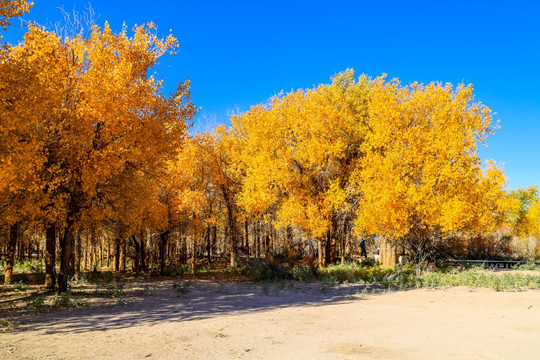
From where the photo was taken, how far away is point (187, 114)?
15102mm

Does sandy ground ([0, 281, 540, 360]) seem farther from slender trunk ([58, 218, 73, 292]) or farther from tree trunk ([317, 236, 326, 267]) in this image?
tree trunk ([317, 236, 326, 267])

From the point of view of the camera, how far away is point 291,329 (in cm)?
875

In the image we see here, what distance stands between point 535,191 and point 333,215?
121 feet

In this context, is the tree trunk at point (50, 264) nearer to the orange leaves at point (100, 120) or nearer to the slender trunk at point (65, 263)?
the slender trunk at point (65, 263)

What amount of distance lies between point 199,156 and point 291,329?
62.7 ft

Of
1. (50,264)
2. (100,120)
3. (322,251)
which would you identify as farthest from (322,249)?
(100,120)

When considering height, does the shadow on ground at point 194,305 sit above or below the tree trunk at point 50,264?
below

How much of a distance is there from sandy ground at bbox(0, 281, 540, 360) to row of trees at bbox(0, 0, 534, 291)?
4384 mm

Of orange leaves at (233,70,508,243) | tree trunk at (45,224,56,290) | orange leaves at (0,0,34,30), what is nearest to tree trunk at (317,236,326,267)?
orange leaves at (233,70,508,243)

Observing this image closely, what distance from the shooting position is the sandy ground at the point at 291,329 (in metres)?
6.76

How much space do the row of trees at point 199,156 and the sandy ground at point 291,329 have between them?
4.38 metres

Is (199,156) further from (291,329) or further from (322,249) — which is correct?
(291,329)

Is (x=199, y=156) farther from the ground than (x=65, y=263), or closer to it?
farther from the ground

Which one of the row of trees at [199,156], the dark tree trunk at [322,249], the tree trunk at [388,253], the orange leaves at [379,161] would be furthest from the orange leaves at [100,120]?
the tree trunk at [388,253]
